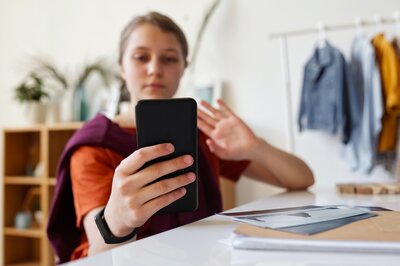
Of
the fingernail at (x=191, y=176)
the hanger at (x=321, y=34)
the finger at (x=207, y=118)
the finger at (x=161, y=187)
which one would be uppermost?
the hanger at (x=321, y=34)

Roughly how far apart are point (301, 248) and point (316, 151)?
1.84m

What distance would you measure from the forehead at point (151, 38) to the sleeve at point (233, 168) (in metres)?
0.40

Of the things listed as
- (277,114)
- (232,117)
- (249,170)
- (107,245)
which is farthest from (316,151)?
(107,245)

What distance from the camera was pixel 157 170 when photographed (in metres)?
0.56

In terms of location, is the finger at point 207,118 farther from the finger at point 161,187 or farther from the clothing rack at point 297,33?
the clothing rack at point 297,33

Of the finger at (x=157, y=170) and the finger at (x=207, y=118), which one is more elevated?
the finger at (x=207, y=118)

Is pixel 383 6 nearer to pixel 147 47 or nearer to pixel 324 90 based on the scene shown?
pixel 324 90

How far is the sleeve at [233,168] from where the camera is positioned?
128cm

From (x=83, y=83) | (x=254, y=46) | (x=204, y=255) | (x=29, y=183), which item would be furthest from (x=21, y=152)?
(x=204, y=255)

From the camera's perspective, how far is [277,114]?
2.32m

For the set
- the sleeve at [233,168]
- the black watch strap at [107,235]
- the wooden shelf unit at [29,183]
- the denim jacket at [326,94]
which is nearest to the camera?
the black watch strap at [107,235]

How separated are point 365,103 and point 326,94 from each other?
0.17m

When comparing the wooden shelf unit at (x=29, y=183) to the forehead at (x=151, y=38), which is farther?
the wooden shelf unit at (x=29, y=183)

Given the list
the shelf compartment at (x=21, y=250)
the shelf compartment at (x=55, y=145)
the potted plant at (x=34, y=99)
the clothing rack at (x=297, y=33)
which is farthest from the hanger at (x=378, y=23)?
the shelf compartment at (x=21, y=250)
